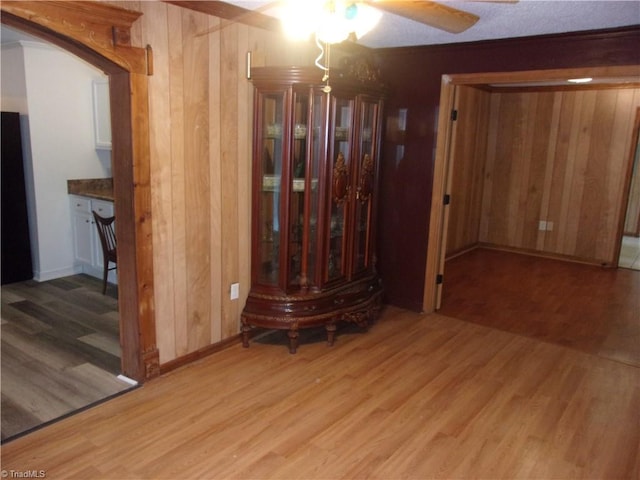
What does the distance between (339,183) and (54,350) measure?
2.32 m

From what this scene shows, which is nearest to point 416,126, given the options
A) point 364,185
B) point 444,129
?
point 444,129

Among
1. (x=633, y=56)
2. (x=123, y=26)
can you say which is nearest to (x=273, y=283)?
(x=123, y=26)

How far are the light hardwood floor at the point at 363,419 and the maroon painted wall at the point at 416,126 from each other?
3.07 ft

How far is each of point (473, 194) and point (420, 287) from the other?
2.93 meters

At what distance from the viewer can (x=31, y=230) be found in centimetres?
504

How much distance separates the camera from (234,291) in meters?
3.63

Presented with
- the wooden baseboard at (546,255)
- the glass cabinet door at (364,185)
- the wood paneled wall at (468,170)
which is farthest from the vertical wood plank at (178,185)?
the wooden baseboard at (546,255)

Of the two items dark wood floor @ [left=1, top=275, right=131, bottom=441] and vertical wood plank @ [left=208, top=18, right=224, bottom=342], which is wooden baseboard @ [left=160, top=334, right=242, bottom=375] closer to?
vertical wood plank @ [left=208, top=18, right=224, bottom=342]

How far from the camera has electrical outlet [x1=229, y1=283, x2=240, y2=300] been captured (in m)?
3.60

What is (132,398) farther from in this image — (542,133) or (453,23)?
(542,133)

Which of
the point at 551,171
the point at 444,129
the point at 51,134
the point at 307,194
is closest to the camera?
the point at 307,194

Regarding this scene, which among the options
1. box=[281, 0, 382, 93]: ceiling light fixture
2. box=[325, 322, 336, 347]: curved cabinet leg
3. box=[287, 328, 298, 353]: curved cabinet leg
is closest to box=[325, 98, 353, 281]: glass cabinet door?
box=[325, 322, 336, 347]: curved cabinet leg

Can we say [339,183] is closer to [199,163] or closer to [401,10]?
[199,163]

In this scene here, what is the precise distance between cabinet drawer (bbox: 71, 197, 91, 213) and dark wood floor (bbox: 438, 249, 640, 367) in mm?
3629
